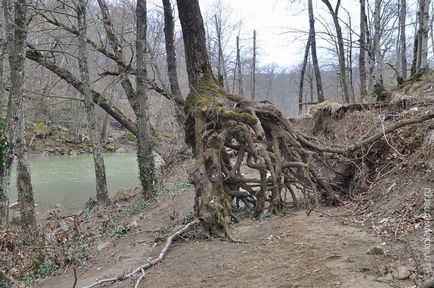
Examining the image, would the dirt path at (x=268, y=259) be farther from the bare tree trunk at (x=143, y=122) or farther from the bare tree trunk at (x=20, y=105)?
the bare tree trunk at (x=143, y=122)

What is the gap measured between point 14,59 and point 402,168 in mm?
7027

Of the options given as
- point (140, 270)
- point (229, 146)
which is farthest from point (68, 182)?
point (140, 270)

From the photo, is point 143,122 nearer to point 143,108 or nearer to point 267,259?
point 143,108

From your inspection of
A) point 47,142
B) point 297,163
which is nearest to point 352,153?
point 297,163

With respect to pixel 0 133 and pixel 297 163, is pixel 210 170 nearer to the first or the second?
pixel 297 163

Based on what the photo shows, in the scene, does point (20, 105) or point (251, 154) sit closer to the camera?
point (251, 154)

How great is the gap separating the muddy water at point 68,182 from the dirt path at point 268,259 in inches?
326

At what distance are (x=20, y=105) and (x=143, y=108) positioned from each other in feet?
11.5

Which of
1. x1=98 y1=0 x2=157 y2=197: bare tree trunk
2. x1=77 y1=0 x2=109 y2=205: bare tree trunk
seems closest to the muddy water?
x1=77 y1=0 x2=109 y2=205: bare tree trunk

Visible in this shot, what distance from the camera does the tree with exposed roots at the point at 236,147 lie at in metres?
5.50

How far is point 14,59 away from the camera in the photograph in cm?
746

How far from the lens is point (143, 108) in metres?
10.5

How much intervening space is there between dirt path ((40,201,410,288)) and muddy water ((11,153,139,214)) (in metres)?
8.28

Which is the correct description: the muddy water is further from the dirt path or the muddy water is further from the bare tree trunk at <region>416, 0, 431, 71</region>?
the bare tree trunk at <region>416, 0, 431, 71</region>
